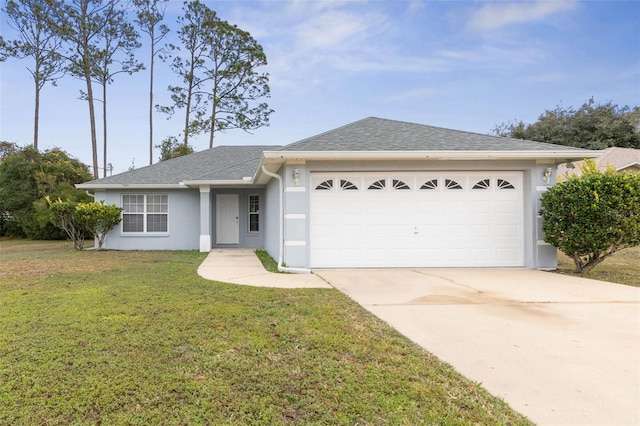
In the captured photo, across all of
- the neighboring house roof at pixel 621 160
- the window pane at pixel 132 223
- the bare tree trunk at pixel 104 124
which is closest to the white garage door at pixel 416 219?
the window pane at pixel 132 223

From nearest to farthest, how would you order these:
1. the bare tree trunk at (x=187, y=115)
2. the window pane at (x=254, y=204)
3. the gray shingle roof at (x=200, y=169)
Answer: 1. the gray shingle roof at (x=200, y=169)
2. the window pane at (x=254, y=204)
3. the bare tree trunk at (x=187, y=115)

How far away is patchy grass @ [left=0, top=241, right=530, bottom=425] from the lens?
239 centimetres

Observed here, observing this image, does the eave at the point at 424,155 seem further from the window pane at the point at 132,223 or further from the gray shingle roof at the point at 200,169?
the window pane at the point at 132,223

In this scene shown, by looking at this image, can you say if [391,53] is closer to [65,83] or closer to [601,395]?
[601,395]

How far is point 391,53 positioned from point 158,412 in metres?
14.8

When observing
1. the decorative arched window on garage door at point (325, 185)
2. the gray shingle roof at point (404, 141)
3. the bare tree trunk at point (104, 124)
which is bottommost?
the decorative arched window on garage door at point (325, 185)

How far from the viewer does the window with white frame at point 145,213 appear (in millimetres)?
13742

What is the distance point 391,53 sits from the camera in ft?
47.6

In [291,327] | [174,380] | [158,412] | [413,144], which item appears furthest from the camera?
[413,144]

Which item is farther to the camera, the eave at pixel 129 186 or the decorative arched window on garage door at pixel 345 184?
the eave at pixel 129 186

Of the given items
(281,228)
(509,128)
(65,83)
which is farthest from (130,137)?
(509,128)

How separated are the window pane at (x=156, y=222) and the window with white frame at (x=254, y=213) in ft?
10.5

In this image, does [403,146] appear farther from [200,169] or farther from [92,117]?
[92,117]

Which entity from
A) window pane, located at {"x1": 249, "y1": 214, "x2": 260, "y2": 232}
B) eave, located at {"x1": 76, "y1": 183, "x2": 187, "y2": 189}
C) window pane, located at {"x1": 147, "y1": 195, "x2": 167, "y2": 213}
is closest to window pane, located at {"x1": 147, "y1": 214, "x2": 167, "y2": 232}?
window pane, located at {"x1": 147, "y1": 195, "x2": 167, "y2": 213}
